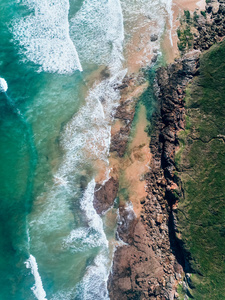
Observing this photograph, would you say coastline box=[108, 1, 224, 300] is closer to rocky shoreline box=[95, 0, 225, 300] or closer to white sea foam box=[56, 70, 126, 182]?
rocky shoreline box=[95, 0, 225, 300]

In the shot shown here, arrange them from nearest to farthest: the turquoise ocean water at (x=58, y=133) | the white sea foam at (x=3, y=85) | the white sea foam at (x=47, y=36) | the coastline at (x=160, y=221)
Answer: the coastline at (x=160, y=221) → the turquoise ocean water at (x=58, y=133) → the white sea foam at (x=3, y=85) → the white sea foam at (x=47, y=36)

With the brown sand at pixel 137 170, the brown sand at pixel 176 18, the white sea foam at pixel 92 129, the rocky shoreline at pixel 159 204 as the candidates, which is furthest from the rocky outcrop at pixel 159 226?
the white sea foam at pixel 92 129

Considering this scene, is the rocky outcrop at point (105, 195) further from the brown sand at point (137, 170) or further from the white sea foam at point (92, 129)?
the white sea foam at point (92, 129)

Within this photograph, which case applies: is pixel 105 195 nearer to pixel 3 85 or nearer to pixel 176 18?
pixel 3 85

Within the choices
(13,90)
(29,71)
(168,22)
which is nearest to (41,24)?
(29,71)

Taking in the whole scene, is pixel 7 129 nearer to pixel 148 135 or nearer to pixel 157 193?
pixel 148 135
